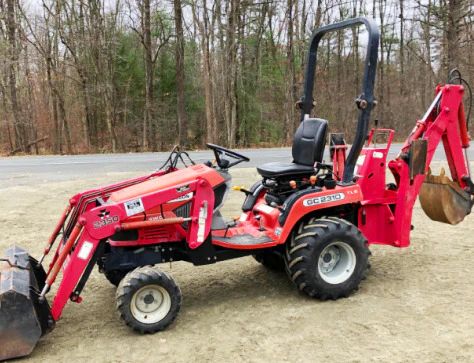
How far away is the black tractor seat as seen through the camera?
4.64 meters

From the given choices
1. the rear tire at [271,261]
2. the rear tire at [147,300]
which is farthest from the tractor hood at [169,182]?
the rear tire at [271,261]

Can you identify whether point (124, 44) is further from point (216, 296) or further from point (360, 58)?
point (216, 296)

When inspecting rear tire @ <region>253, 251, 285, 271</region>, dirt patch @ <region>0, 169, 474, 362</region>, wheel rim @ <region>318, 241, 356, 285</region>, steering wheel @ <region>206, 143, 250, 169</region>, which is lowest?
dirt patch @ <region>0, 169, 474, 362</region>

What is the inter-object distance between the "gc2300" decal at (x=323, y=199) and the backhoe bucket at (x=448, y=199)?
1379 millimetres

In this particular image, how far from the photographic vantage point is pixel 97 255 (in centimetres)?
378

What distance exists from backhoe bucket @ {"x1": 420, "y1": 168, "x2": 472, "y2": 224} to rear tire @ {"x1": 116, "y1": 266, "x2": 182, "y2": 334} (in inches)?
118

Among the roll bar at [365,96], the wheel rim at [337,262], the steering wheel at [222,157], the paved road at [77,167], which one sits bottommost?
the wheel rim at [337,262]

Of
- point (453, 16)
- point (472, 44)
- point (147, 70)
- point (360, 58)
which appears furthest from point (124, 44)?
point (472, 44)

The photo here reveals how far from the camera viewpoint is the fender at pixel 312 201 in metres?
4.32

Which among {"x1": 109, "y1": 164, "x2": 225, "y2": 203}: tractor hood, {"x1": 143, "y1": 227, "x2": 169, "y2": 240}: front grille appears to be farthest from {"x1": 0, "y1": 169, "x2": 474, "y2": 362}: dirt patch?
{"x1": 109, "y1": 164, "x2": 225, "y2": 203}: tractor hood

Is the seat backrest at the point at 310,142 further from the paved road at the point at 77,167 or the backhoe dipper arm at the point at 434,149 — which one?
the paved road at the point at 77,167

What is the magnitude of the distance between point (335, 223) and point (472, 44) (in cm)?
2633

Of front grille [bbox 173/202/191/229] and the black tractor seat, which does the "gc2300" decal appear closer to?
the black tractor seat

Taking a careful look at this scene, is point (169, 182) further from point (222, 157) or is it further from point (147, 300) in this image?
point (147, 300)
